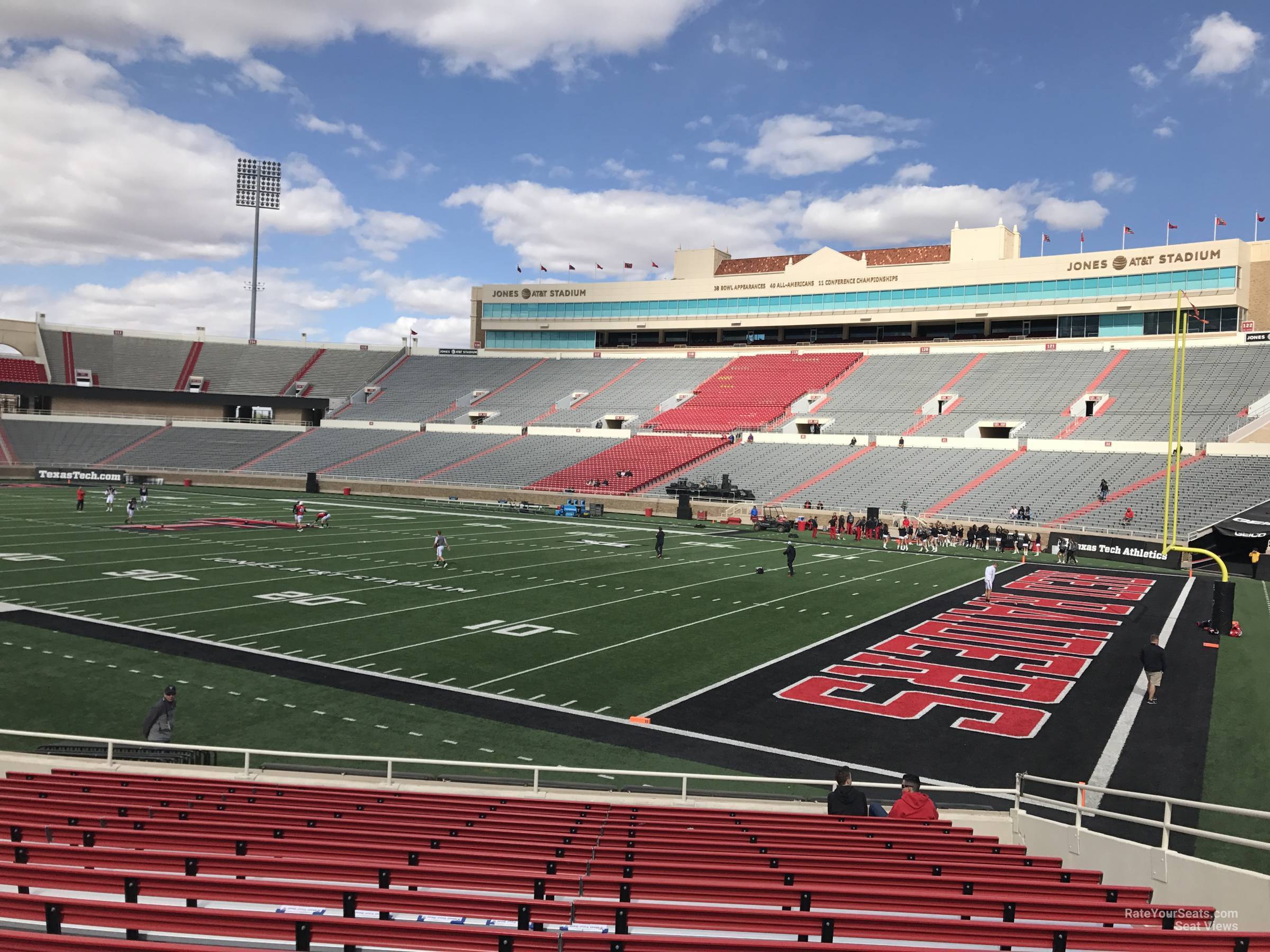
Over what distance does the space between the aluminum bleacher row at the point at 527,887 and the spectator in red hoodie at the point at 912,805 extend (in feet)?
1.69

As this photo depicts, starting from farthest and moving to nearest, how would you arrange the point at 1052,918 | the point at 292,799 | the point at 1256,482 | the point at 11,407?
the point at 11,407 < the point at 1256,482 < the point at 292,799 < the point at 1052,918

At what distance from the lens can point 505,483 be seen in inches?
2194

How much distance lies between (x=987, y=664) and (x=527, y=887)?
48.3 ft

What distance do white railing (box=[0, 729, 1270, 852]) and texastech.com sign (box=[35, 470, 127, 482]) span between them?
171 feet

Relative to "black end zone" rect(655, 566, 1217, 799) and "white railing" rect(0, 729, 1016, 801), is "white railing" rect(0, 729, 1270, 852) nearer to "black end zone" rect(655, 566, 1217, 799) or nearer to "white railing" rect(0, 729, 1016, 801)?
"white railing" rect(0, 729, 1016, 801)

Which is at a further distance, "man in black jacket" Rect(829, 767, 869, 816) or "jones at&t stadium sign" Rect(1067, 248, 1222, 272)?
"jones at&t stadium sign" Rect(1067, 248, 1222, 272)

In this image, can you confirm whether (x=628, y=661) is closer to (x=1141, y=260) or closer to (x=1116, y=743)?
(x=1116, y=743)

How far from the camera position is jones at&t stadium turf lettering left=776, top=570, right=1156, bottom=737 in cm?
1424

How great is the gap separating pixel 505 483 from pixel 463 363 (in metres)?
28.1

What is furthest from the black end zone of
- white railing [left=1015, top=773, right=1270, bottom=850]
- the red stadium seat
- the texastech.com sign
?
the texastech.com sign

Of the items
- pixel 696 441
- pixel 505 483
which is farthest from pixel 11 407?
Answer: pixel 696 441

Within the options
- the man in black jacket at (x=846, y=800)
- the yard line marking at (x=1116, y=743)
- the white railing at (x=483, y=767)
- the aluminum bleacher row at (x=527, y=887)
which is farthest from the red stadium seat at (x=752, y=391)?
the aluminum bleacher row at (x=527, y=887)

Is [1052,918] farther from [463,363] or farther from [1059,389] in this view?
[463,363]

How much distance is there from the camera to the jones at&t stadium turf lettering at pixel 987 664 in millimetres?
14242
